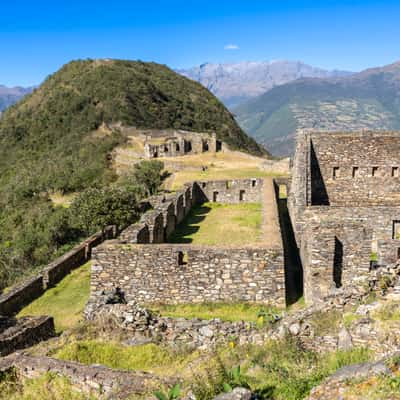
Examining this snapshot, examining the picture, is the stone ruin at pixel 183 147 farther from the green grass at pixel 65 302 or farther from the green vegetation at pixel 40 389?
the green vegetation at pixel 40 389

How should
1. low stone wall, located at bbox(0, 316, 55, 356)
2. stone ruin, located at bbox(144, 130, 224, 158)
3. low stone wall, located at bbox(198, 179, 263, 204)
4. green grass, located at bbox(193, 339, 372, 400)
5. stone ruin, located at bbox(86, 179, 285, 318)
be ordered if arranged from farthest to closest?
stone ruin, located at bbox(144, 130, 224, 158) < low stone wall, located at bbox(198, 179, 263, 204) < stone ruin, located at bbox(86, 179, 285, 318) < low stone wall, located at bbox(0, 316, 55, 356) < green grass, located at bbox(193, 339, 372, 400)

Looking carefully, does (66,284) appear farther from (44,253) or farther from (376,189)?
(376,189)

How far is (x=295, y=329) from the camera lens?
6559mm

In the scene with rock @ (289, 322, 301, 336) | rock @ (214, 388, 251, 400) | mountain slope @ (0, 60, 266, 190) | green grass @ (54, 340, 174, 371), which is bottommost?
green grass @ (54, 340, 174, 371)

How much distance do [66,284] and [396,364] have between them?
11.0m

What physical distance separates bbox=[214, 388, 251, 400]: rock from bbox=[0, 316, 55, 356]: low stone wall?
5.25m

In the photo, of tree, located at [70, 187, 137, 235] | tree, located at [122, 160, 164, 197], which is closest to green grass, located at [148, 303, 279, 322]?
tree, located at [70, 187, 137, 235]

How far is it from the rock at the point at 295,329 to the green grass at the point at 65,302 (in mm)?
5808

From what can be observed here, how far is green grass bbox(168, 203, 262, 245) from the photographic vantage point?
15.6 metres

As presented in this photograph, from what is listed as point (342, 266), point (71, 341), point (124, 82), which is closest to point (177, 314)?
point (71, 341)

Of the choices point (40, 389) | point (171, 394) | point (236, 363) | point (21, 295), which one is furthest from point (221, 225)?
point (171, 394)

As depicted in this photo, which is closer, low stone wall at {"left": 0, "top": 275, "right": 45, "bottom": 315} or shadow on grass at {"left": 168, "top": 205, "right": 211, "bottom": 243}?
low stone wall at {"left": 0, "top": 275, "right": 45, "bottom": 315}

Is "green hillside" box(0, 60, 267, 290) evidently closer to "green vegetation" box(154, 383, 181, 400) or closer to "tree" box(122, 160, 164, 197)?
"tree" box(122, 160, 164, 197)

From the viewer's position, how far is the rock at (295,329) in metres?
6.53
